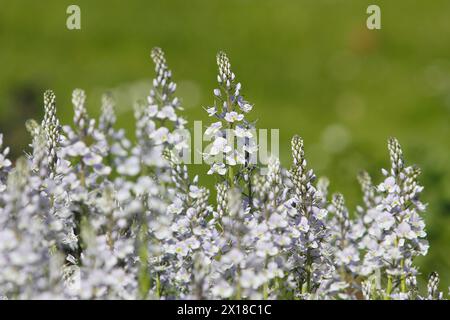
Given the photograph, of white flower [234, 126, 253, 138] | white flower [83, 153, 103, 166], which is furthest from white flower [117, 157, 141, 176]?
white flower [234, 126, 253, 138]

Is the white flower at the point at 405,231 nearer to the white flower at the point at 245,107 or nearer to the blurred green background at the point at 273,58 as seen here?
the white flower at the point at 245,107

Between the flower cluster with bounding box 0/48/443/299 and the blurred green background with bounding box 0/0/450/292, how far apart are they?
414 inches

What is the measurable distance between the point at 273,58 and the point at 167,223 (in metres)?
16.2

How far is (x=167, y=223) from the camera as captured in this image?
144 inches

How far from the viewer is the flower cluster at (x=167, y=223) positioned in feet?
10.6

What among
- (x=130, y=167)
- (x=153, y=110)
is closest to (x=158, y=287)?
(x=130, y=167)

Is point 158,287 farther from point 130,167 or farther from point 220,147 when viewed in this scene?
point 220,147

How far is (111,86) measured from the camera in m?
18.0

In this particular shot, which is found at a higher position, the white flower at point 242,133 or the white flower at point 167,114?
the white flower at point 167,114

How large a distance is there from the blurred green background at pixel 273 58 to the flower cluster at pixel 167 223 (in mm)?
10519

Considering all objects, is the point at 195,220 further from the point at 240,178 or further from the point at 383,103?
the point at 383,103

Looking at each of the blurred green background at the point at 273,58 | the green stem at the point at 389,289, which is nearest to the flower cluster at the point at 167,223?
the green stem at the point at 389,289

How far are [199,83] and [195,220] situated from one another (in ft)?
48.1
